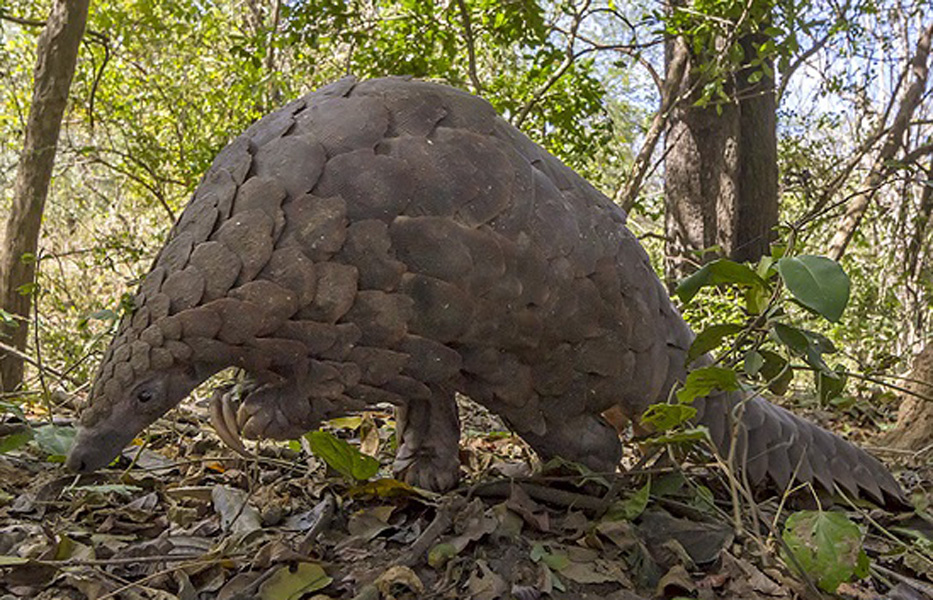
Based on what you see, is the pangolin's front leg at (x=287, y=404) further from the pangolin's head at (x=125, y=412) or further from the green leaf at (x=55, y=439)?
the green leaf at (x=55, y=439)

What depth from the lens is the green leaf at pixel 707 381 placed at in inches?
79.8

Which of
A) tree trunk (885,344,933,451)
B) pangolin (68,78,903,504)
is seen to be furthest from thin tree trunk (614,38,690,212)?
pangolin (68,78,903,504)

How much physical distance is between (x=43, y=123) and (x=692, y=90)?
3.87m

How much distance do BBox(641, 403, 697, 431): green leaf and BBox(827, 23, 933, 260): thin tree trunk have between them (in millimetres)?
4627

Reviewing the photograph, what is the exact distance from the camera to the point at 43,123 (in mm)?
5043

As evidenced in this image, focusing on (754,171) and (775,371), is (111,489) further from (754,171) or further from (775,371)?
(754,171)

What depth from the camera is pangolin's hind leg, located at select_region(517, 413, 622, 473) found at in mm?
2404

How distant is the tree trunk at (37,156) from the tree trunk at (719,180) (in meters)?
3.77

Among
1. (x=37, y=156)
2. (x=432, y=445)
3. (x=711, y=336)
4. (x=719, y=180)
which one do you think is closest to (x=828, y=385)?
(x=711, y=336)

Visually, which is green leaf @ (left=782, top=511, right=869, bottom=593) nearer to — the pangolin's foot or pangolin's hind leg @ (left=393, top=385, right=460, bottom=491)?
pangolin's hind leg @ (left=393, top=385, right=460, bottom=491)

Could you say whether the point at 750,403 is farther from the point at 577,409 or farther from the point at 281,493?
the point at 281,493

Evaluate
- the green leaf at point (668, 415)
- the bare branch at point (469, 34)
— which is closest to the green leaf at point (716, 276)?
the green leaf at point (668, 415)

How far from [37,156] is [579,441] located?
404 cm

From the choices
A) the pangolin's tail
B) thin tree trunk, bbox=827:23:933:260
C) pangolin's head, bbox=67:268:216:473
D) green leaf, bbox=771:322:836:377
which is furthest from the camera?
thin tree trunk, bbox=827:23:933:260
